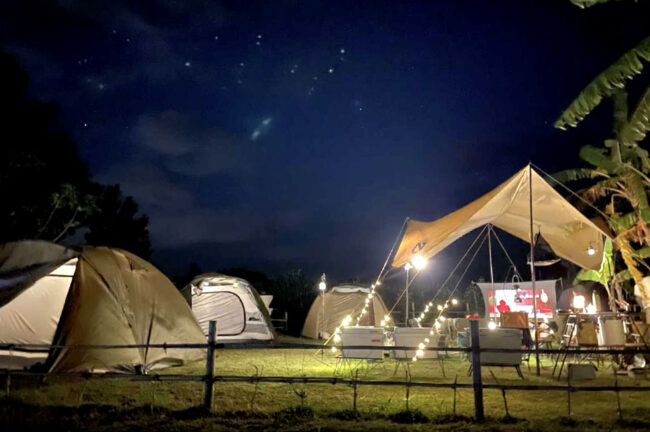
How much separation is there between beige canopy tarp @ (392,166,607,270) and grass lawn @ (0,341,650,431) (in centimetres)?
248

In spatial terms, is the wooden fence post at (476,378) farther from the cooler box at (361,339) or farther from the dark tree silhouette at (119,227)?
the dark tree silhouette at (119,227)

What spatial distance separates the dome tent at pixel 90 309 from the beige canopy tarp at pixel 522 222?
4521mm

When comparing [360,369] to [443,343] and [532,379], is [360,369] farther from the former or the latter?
[532,379]

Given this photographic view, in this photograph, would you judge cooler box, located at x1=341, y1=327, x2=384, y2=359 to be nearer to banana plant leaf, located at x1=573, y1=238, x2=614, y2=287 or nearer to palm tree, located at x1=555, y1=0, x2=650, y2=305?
palm tree, located at x1=555, y1=0, x2=650, y2=305

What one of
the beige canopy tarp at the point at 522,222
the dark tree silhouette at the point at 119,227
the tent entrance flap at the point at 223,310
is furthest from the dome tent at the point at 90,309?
the dark tree silhouette at the point at 119,227

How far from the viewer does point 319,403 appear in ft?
19.8

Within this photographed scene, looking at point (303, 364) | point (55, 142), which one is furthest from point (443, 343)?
point (55, 142)

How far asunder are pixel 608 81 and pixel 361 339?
5407 mm

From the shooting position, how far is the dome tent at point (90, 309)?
26.0 ft

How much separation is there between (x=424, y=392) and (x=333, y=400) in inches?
47.9

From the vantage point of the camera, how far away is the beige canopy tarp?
9.35 meters

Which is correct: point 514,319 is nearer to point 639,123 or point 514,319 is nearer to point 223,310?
point 639,123

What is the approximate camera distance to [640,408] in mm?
5602

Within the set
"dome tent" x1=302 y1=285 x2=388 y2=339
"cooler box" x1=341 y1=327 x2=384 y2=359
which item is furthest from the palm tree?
"dome tent" x1=302 y1=285 x2=388 y2=339
